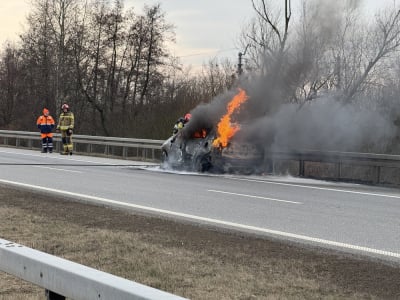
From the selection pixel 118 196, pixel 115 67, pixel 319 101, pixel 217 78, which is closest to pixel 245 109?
pixel 319 101

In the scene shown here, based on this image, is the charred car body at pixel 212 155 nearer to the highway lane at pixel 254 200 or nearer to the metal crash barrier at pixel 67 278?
the highway lane at pixel 254 200

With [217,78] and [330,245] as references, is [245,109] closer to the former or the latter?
[330,245]

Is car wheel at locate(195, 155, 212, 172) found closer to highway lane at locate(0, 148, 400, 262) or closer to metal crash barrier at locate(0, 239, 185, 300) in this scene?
highway lane at locate(0, 148, 400, 262)

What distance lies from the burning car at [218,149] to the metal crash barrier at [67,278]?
12.1m

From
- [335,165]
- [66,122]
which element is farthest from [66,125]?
[335,165]

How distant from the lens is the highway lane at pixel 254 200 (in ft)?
25.0

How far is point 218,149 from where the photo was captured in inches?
604

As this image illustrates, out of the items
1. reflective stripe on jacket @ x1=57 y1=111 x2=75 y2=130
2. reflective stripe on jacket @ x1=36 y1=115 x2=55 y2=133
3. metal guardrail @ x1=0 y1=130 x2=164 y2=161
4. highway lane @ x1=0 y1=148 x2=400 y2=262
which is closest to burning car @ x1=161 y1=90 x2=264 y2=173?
highway lane @ x1=0 y1=148 x2=400 y2=262

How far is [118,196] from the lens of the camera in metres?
10.6

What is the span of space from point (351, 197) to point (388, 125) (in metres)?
6.10

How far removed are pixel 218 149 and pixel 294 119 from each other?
2671 mm

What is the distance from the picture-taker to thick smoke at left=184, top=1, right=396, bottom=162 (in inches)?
619

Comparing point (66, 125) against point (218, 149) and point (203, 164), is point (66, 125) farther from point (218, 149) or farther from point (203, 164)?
point (218, 149)

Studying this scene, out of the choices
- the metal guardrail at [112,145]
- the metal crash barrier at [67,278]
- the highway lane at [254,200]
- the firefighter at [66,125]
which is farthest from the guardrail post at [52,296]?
the firefighter at [66,125]
